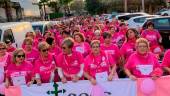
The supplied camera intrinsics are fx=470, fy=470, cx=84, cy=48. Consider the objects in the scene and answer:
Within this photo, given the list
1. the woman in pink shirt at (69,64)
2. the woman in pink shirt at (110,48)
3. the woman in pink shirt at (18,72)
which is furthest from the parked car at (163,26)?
the woman in pink shirt at (18,72)

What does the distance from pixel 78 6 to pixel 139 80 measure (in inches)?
5602

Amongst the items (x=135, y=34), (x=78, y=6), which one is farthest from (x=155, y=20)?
(x=78, y=6)

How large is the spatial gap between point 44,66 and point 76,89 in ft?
2.22

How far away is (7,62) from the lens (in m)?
8.31

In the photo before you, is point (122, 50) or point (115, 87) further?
point (122, 50)

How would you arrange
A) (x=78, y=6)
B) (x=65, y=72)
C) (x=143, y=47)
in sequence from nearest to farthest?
1. (x=143, y=47)
2. (x=65, y=72)
3. (x=78, y=6)

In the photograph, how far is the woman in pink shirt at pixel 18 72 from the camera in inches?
313

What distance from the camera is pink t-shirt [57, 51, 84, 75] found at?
7977 millimetres

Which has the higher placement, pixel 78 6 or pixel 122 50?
pixel 122 50

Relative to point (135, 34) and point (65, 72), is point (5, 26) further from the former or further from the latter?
point (65, 72)

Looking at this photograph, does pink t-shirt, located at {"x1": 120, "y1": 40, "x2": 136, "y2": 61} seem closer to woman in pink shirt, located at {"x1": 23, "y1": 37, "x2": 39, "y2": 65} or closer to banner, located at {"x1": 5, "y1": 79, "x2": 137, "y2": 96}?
woman in pink shirt, located at {"x1": 23, "y1": 37, "x2": 39, "y2": 65}

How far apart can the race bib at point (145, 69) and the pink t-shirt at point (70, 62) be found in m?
1.02

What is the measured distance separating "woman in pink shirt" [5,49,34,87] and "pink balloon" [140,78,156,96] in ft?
6.18

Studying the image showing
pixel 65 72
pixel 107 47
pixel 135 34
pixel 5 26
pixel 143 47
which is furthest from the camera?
pixel 5 26
